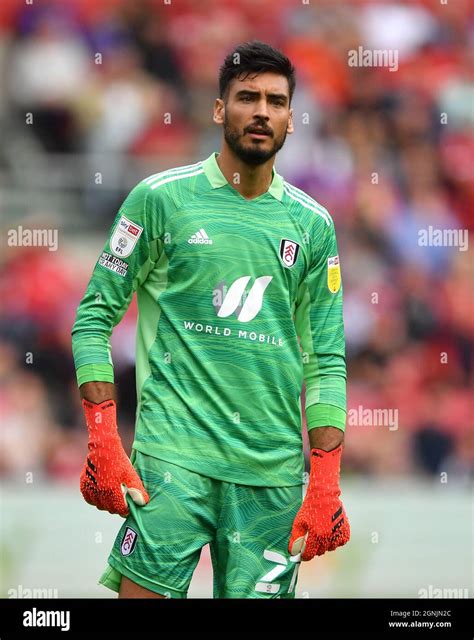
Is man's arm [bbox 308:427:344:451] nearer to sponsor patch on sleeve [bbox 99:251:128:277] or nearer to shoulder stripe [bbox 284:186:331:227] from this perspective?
shoulder stripe [bbox 284:186:331:227]

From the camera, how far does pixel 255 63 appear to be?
3797 mm

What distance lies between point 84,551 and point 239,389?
2.50 metres

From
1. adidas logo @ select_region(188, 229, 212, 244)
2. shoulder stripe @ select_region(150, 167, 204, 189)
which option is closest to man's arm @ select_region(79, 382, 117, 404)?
adidas logo @ select_region(188, 229, 212, 244)

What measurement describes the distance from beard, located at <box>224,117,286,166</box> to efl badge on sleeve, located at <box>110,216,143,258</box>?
374 mm

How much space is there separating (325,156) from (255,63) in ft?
15.7

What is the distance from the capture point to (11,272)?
26.7 ft

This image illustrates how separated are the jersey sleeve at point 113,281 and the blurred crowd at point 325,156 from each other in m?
3.64

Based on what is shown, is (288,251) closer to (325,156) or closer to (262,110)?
(262,110)

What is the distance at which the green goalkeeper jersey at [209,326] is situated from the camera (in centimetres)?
373

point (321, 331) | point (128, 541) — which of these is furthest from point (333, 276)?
point (128, 541)
